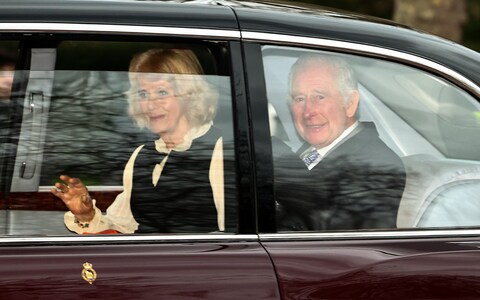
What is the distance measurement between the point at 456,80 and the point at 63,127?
1100 millimetres

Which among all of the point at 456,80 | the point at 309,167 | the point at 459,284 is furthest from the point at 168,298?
the point at 456,80

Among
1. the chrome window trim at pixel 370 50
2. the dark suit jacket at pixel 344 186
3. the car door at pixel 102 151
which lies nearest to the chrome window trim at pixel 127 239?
the car door at pixel 102 151

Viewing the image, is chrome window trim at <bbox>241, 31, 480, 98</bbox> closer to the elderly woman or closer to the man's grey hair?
the man's grey hair

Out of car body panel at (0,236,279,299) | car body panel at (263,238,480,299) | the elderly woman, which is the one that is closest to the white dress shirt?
the elderly woman

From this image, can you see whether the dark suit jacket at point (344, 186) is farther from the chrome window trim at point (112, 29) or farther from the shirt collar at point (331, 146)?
the chrome window trim at point (112, 29)

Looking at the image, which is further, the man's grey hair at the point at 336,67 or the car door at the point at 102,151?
the man's grey hair at the point at 336,67

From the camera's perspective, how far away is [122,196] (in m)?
3.09

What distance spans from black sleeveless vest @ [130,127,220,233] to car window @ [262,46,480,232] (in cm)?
21

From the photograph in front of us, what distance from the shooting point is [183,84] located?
10.2 feet

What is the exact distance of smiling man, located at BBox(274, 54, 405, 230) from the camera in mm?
3105

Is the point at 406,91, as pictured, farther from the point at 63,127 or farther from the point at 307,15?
the point at 63,127

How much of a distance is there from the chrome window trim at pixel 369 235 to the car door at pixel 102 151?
73 mm

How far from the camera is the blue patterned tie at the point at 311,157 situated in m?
3.15

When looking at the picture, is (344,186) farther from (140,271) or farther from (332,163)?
(140,271)
